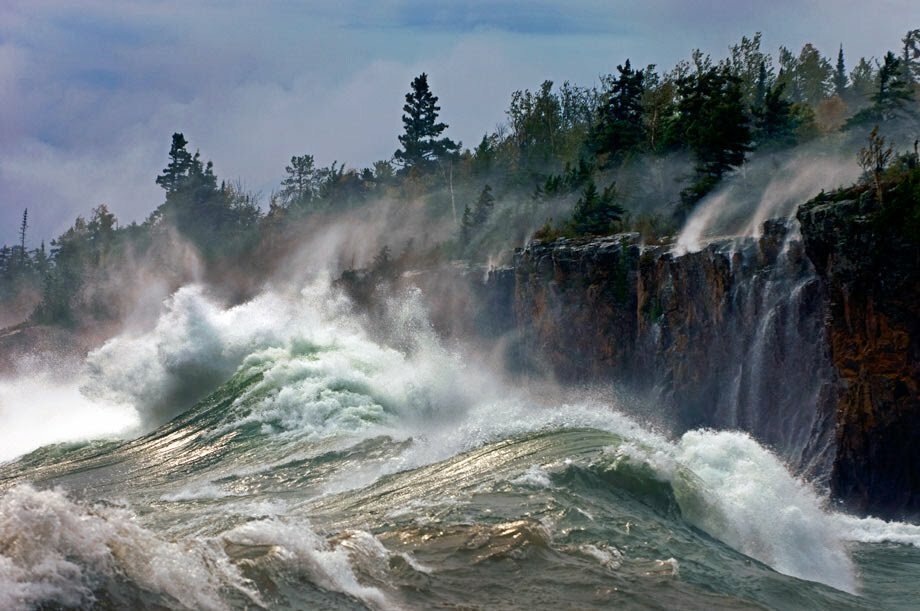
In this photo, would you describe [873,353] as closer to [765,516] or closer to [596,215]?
[765,516]

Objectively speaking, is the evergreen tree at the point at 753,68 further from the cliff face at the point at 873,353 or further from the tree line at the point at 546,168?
the cliff face at the point at 873,353

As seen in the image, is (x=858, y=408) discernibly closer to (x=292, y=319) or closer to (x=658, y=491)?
(x=658, y=491)

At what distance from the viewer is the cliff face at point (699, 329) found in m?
22.5

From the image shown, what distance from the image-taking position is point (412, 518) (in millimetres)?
13172

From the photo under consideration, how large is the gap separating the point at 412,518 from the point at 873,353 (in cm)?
1074

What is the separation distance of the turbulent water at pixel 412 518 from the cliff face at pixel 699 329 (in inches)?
101

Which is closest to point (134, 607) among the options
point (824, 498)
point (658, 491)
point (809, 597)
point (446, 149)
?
point (809, 597)

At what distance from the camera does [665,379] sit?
28547 mm

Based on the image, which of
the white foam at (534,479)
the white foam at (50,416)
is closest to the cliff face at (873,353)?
the white foam at (534,479)

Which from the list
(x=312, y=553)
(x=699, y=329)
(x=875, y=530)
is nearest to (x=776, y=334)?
(x=699, y=329)

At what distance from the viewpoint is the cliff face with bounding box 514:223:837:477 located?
74.0ft

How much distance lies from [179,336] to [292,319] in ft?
15.0

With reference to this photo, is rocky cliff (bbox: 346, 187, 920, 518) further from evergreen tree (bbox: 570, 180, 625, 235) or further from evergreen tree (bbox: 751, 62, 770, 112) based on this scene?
evergreen tree (bbox: 751, 62, 770, 112)

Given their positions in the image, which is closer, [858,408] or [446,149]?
[858,408]
